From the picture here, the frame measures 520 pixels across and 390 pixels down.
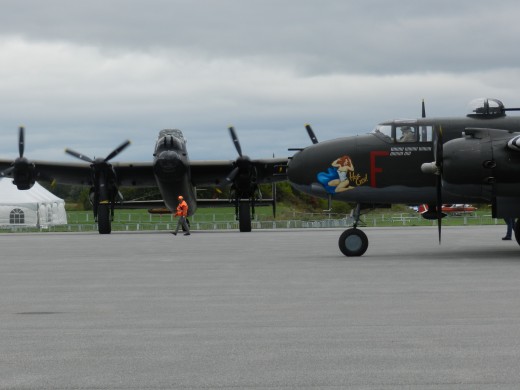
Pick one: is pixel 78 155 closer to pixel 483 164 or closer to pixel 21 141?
pixel 21 141

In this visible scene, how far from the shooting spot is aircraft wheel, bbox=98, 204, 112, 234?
42344 mm

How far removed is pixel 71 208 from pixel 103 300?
368ft

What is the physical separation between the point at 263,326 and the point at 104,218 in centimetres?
3358

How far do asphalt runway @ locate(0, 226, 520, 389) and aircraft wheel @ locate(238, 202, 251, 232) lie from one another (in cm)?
2527

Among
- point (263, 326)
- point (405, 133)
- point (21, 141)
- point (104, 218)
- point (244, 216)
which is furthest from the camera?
point (21, 141)

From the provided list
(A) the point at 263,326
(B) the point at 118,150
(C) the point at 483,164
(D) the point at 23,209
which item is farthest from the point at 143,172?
(A) the point at 263,326

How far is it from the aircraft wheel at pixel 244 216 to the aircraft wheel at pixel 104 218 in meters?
5.96

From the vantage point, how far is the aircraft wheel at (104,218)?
42.3 metres

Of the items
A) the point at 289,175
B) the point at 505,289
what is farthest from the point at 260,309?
the point at 289,175

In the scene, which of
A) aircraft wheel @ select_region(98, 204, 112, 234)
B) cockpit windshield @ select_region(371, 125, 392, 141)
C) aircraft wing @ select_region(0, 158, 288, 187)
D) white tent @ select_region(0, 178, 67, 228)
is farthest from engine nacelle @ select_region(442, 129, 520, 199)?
white tent @ select_region(0, 178, 67, 228)

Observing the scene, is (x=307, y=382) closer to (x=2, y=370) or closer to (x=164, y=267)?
(x=2, y=370)

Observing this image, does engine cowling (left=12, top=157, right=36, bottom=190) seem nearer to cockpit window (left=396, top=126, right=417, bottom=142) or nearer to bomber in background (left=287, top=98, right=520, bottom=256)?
bomber in background (left=287, top=98, right=520, bottom=256)

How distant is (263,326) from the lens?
9492 mm

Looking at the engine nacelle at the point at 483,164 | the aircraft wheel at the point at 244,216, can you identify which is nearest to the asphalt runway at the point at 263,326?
the engine nacelle at the point at 483,164
